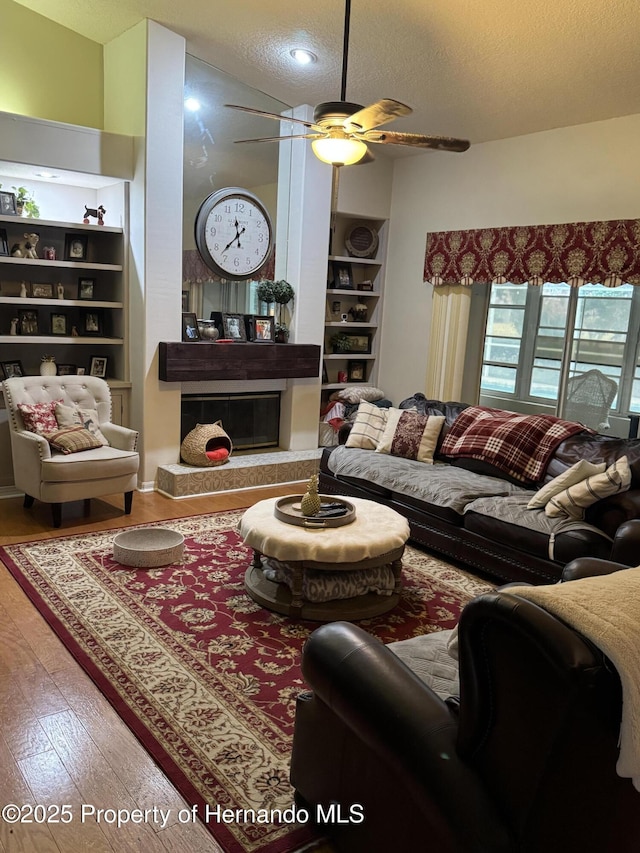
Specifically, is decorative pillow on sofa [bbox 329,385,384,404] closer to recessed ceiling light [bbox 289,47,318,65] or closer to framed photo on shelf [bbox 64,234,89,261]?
framed photo on shelf [bbox 64,234,89,261]

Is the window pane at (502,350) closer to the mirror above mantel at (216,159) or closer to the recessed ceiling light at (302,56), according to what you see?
the mirror above mantel at (216,159)

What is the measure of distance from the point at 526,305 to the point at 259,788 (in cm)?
485

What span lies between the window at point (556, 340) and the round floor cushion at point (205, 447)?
254cm

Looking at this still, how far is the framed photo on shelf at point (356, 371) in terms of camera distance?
7387mm

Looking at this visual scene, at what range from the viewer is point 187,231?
559 cm

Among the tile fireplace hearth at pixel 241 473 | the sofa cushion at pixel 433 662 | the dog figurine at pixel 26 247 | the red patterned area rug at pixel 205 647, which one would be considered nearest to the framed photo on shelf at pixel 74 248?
the dog figurine at pixel 26 247

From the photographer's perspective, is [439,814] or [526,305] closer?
[439,814]

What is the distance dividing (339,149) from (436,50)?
76.3 inches

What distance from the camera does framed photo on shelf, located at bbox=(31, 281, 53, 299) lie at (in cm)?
540

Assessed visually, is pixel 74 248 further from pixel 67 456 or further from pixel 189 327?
pixel 67 456

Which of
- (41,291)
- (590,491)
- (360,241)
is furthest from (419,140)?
(360,241)

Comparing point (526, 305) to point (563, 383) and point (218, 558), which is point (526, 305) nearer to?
point (563, 383)

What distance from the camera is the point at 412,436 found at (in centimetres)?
504

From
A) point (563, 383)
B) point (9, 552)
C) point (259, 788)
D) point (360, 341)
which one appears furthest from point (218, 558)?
point (360, 341)
